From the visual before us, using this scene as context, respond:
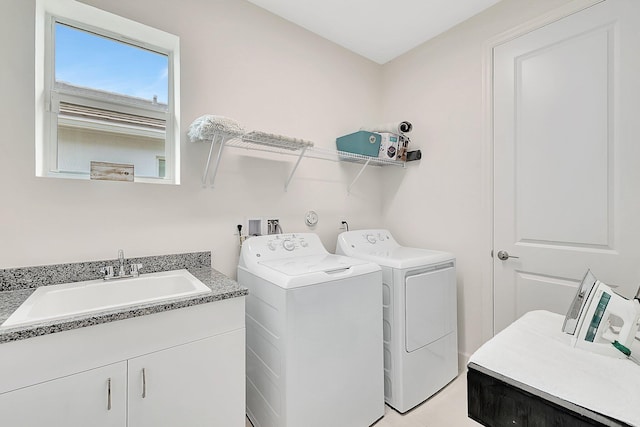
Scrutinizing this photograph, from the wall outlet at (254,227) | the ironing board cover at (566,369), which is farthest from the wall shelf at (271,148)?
the ironing board cover at (566,369)

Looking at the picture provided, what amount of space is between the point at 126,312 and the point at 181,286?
0.51 meters

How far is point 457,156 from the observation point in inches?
87.7

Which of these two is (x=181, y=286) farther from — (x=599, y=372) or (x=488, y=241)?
(x=488, y=241)

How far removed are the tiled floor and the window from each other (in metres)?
1.79

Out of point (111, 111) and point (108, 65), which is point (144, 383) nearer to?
point (111, 111)

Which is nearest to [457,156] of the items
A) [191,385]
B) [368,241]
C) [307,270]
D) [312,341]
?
[368,241]

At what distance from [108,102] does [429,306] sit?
234 centimetres

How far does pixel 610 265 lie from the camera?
1.55 m

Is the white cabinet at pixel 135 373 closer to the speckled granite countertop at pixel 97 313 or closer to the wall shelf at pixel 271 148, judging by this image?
the speckled granite countertop at pixel 97 313

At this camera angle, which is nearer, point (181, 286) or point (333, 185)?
point (181, 286)

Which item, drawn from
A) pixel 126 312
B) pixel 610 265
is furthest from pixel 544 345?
pixel 126 312

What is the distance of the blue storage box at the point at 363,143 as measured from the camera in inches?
89.5

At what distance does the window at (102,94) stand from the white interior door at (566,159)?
2.22 metres

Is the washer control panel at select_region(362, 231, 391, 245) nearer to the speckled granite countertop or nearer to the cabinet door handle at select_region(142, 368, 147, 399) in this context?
the speckled granite countertop
